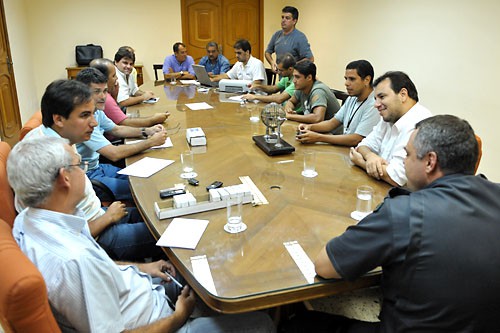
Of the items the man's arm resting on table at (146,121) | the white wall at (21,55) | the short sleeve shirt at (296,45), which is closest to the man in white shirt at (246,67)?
the short sleeve shirt at (296,45)

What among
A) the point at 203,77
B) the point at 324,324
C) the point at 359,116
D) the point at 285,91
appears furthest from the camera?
the point at 203,77

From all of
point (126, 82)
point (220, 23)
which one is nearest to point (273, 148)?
point (126, 82)

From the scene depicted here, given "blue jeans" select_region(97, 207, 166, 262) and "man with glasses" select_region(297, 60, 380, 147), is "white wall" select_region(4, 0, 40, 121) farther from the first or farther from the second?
"man with glasses" select_region(297, 60, 380, 147)

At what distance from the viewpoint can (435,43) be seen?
13.1ft

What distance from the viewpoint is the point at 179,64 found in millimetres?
5836

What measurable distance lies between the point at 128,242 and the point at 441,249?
4.66 feet

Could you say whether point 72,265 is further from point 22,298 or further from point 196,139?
point 196,139

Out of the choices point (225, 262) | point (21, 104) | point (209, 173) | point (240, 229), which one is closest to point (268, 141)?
point (209, 173)

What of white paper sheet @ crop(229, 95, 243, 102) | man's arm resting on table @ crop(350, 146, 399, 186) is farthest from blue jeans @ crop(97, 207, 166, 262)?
white paper sheet @ crop(229, 95, 243, 102)

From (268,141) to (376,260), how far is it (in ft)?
4.85

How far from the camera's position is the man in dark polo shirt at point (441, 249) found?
3.36 feet

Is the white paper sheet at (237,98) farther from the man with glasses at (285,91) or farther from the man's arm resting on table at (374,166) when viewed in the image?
the man's arm resting on table at (374,166)

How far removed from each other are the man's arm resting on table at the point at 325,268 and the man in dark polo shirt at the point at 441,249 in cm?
2

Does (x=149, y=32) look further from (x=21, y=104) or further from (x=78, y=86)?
(x=78, y=86)
